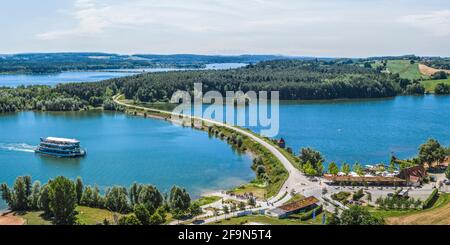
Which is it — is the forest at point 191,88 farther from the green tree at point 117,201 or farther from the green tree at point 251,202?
the green tree at point 251,202

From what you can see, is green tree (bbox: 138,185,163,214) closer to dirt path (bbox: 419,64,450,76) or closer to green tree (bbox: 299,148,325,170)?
green tree (bbox: 299,148,325,170)

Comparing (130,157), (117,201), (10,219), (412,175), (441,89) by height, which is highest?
(441,89)

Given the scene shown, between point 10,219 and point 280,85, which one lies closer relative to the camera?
point 10,219

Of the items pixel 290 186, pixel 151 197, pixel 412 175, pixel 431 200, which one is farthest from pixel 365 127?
pixel 151 197

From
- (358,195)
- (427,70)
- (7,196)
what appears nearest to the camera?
(7,196)

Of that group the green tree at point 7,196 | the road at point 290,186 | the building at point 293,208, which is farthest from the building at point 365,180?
the green tree at point 7,196

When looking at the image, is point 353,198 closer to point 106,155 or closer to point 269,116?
point 106,155

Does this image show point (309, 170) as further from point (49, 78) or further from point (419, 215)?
point (49, 78)
